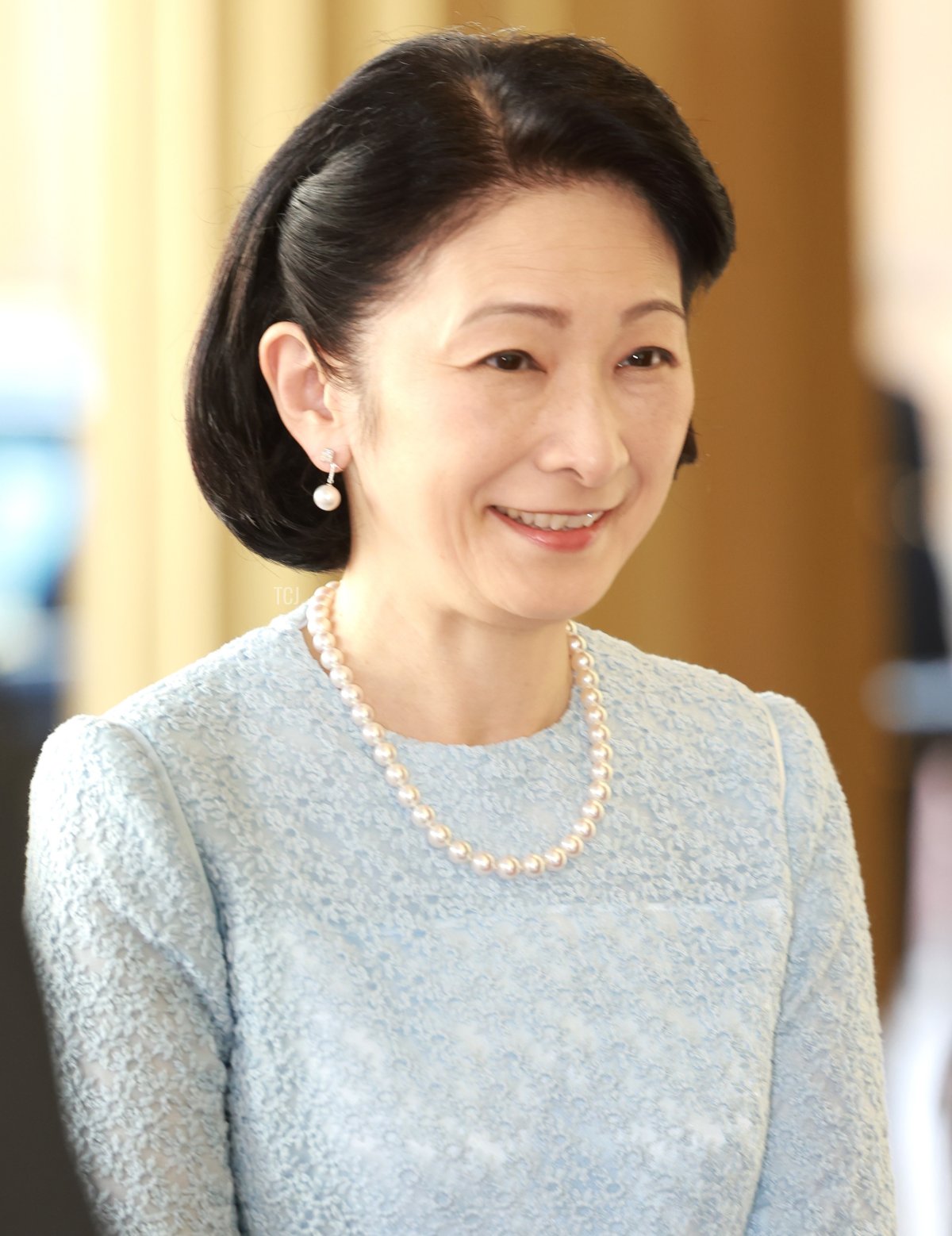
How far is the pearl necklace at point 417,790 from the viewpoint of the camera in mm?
1145

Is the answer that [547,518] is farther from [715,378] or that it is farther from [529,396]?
[715,378]

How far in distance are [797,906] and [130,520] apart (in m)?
1.23

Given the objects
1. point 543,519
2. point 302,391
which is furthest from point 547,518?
point 302,391

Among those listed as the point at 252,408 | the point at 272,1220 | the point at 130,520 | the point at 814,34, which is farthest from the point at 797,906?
the point at 814,34

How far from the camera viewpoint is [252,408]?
124 centimetres

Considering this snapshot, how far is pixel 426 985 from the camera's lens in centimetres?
108

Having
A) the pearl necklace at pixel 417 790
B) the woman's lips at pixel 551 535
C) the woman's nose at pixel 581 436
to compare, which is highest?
the woman's nose at pixel 581 436

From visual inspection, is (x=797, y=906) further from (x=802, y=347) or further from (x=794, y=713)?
(x=802, y=347)

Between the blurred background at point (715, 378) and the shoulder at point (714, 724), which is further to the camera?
the blurred background at point (715, 378)

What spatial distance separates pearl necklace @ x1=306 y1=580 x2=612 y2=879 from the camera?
3.76ft

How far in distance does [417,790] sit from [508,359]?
33 cm

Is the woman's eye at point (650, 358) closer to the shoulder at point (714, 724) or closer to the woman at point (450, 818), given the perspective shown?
the woman at point (450, 818)


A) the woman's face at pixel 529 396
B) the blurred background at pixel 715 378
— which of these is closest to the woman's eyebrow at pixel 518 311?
the woman's face at pixel 529 396

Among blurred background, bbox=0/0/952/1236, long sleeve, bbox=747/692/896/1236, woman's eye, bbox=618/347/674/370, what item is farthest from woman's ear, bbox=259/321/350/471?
blurred background, bbox=0/0/952/1236
